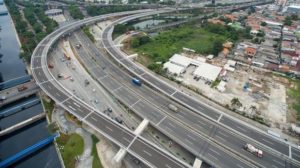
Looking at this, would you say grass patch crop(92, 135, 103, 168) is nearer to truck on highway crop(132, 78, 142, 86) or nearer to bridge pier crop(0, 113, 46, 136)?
bridge pier crop(0, 113, 46, 136)

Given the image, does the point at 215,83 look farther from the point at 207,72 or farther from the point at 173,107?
the point at 173,107

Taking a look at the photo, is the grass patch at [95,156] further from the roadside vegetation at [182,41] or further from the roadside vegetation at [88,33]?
the roadside vegetation at [88,33]

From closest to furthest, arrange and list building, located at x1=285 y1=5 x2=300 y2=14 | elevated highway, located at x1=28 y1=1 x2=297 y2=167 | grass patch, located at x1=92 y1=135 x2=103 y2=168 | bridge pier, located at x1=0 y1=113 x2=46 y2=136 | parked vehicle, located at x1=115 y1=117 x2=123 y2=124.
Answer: grass patch, located at x1=92 y1=135 x2=103 y2=168 < elevated highway, located at x1=28 y1=1 x2=297 y2=167 < bridge pier, located at x1=0 y1=113 x2=46 y2=136 < parked vehicle, located at x1=115 y1=117 x2=123 y2=124 < building, located at x1=285 y1=5 x2=300 y2=14

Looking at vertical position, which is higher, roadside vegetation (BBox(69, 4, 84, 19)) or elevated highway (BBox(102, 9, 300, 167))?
roadside vegetation (BBox(69, 4, 84, 19))

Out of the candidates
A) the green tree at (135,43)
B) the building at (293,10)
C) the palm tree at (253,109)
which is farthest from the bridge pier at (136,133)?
the building at (293,10)

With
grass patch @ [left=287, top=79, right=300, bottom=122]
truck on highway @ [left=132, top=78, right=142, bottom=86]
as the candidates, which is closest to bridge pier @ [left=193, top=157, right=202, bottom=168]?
truck on highway @ [left=132, top=78, right=142, bottom=86]

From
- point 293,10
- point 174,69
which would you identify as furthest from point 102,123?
point 293,10

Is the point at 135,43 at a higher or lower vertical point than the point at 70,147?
higher
